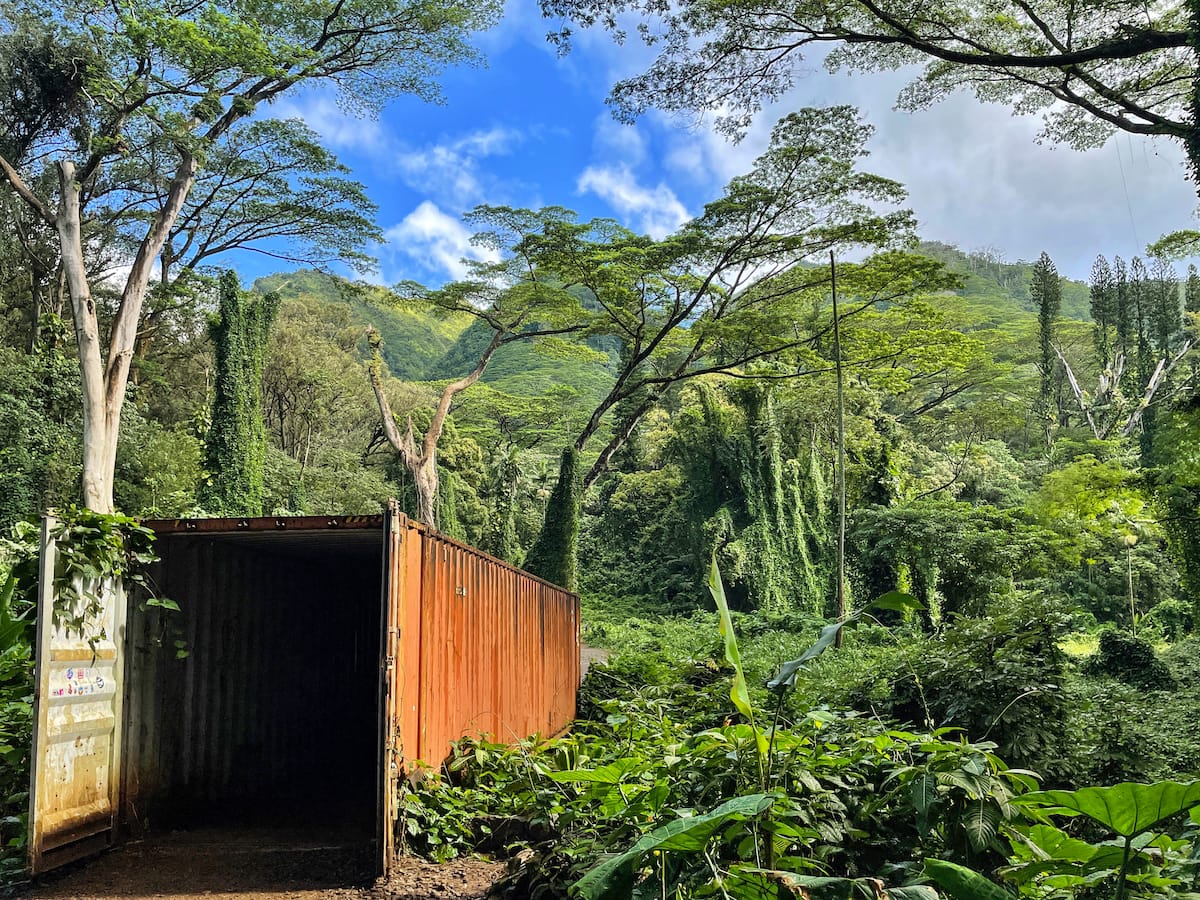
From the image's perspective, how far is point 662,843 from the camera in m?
1.76

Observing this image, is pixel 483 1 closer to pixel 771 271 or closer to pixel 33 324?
pixel 771 271

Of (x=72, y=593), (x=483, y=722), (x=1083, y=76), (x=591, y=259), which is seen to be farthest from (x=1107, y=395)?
(x=72, y=593)

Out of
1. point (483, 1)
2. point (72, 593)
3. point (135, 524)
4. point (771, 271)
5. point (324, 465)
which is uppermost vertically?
point (483, 1)

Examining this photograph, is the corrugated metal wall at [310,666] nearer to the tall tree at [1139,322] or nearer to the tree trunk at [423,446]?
the tree trunk at [423,446]

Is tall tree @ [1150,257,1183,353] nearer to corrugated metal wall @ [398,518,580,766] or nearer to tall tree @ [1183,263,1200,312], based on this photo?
tall tree @ [1183,263,1200,312]

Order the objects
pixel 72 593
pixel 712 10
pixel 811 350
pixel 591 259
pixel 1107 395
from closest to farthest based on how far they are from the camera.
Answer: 1. pixel 72 593
2. pixel 712 10
3. pixel 591 259
4. pixel 811 350
5. pixel 1107 395

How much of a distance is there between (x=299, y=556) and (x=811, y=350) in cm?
1590

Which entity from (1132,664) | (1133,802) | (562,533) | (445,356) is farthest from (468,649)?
(445,356)

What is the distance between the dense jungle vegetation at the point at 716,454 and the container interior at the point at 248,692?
0.69 metres

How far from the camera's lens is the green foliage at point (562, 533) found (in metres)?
19.6

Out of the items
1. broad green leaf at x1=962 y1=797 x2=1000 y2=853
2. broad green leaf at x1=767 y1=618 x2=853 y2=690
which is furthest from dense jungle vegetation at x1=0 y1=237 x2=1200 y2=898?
broad green leaf at x1=767 y1=618 x2=853 y2=690

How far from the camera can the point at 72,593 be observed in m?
4.50

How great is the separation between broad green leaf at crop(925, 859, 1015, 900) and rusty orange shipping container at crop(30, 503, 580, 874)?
3374 mm

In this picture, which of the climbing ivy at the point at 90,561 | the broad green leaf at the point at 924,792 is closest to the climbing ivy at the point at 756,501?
the climbing ivy at the point at 90,561
